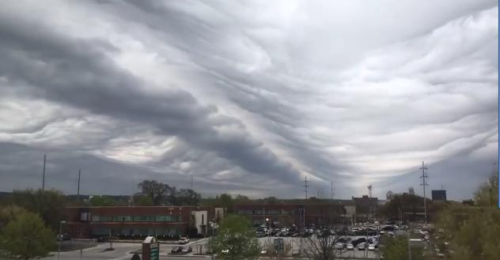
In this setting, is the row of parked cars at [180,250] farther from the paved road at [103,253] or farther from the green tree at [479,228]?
the green tree at [479,228]

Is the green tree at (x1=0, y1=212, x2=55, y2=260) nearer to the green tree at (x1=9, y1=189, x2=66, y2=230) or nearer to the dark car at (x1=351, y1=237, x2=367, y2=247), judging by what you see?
the green tree at (x1=9, y1=189, x2=66, y2=230)

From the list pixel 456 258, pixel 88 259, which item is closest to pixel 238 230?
pixel 456 258

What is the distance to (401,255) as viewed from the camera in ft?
145

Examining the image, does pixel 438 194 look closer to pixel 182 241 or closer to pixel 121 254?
pixel 182 241

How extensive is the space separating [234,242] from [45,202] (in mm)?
69727

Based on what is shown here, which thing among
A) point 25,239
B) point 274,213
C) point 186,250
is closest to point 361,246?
point 186,250

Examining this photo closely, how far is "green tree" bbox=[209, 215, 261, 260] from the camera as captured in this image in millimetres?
54406

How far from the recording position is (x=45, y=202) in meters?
111

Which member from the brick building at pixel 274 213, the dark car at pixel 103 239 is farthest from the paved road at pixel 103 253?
the brick building at pixel 274 213

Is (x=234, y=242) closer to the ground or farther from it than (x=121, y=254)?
farther from it

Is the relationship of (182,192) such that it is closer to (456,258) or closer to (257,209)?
(257,209)

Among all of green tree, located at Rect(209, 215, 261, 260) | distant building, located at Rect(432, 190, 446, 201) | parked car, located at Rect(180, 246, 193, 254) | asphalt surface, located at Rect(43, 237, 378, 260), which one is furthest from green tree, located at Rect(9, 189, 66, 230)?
distant building, located at Rect(432, 190, 446, 201)

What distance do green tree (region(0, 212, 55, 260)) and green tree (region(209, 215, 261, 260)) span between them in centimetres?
1891

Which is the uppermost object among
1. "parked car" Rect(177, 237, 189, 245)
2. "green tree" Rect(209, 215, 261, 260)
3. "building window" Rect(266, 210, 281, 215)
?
"building window" Rect(266, 210, 281, 215)
